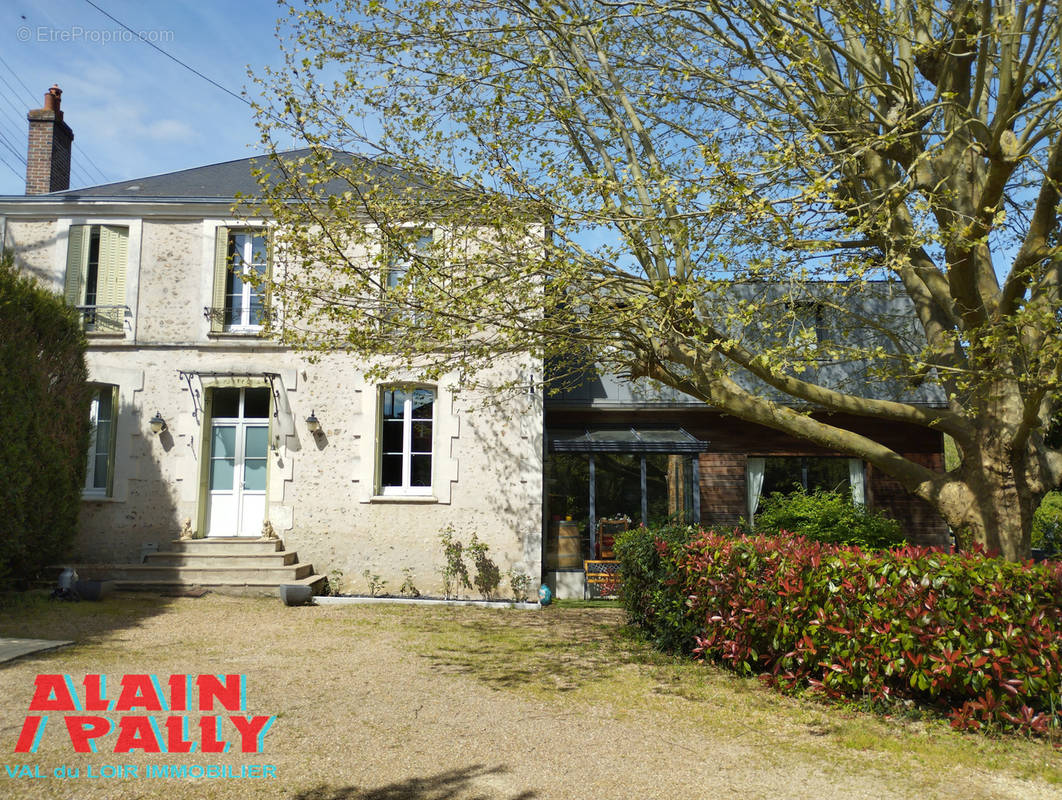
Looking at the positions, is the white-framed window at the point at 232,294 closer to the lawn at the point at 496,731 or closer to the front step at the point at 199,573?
the front step at the point at 199,573

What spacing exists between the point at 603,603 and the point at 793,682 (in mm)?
5496

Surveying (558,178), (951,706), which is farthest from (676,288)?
(951,706)

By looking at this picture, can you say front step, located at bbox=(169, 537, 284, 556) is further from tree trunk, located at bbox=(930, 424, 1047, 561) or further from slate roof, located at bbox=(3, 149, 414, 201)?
tree trunk, located at bbox=(930, 424, 1047, 561)

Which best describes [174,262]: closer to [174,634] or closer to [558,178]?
[174,634]

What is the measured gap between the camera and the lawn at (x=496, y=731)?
4.06 meters

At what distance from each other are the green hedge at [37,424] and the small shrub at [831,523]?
387 inches

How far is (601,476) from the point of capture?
1274 cm

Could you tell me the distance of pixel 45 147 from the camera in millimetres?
13297

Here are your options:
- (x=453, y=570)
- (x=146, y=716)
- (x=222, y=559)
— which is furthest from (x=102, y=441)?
(x=146, y=716)

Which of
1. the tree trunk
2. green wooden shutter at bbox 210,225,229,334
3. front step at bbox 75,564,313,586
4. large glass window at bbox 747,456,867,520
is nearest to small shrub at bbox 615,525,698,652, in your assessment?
the tree trunk

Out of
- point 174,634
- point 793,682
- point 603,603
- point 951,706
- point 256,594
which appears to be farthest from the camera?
point 603,603

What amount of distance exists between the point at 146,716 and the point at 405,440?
7.10 m

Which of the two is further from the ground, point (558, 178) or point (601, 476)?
point (558, 178)

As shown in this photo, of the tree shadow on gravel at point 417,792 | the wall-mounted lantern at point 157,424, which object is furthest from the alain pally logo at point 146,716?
the wall-mounted lantern at point 157,424
